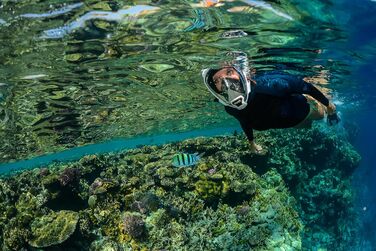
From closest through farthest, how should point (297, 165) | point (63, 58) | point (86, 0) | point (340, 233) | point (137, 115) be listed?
point (86, 0)
point (63, 58)
point (297, 165)
point (340, 233)
point (137, 115)

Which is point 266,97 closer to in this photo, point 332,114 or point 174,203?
point 332,114

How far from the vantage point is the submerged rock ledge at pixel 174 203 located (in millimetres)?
11516

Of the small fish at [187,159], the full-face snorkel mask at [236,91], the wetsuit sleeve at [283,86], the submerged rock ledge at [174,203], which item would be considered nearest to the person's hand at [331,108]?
the wetsuit sleeve at [283,86]

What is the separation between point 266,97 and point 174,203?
25.5ft

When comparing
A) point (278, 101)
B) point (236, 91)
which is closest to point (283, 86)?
point (278, 101)

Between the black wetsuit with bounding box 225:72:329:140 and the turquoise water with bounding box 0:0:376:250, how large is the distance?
3.71 meters

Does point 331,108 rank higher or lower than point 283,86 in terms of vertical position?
lower

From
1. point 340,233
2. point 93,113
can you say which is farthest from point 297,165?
point 93,113

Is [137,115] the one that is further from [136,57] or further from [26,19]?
[26,19]

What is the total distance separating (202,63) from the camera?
14578mm

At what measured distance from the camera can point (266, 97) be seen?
6.43 m

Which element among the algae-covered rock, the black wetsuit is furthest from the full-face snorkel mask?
the algae-covered rock

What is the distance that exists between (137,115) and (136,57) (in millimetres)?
12311

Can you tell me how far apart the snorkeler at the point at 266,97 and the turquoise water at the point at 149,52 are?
3555mm
